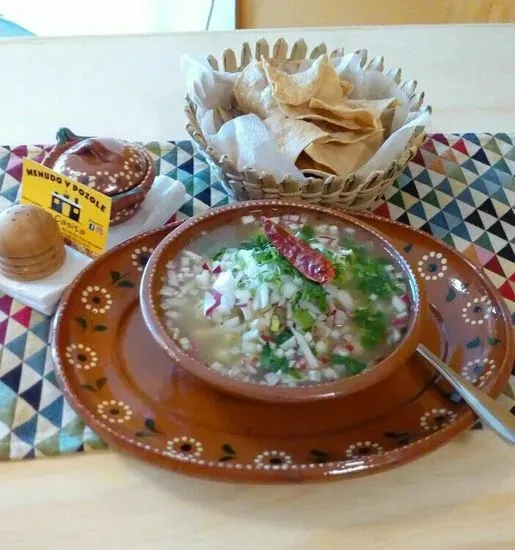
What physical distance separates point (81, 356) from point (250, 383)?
22 centimetres

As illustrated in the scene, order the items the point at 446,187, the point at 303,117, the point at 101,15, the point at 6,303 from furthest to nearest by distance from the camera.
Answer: the point at 101,15, the point at 446,187, the point at 303,117, the point at 6,303

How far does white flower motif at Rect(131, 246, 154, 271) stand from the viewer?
36.8 inches

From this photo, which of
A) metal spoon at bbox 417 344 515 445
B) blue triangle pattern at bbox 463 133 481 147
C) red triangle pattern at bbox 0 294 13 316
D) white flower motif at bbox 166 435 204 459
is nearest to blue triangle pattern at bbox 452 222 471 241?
blue triangle pattern at bbox 463 133 481 147

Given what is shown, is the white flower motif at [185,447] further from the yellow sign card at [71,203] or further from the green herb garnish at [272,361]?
the yellow sign card at [71,203]

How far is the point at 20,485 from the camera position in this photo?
75cm

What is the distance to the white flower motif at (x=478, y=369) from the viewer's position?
802 mm

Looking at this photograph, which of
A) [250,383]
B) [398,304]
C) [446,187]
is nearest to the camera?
[250,383]

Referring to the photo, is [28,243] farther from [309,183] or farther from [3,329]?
[309,183]

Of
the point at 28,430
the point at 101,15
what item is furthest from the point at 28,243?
the point at 101,15

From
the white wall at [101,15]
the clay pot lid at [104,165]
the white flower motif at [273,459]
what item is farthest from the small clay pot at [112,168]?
the white wall at [101,15]

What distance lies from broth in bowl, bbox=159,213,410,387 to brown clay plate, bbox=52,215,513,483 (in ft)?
0.18

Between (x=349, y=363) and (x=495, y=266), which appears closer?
(x=349, y=363)

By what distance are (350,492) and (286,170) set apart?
44 centimetres

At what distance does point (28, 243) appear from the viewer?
2.86 ft
